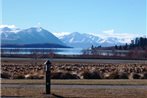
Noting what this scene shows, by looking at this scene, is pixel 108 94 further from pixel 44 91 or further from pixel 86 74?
pixel 86 74

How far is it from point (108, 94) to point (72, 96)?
4.72 feet

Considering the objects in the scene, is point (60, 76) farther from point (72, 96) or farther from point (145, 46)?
point (145, 46)

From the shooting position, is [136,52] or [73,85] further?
[136,52]

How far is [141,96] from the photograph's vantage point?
18062 mm

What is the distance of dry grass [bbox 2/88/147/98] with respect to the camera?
18.1m

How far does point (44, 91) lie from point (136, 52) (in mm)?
104741

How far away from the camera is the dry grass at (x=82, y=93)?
59.3 feet

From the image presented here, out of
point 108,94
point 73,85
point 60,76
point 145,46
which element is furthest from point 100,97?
point 145,46

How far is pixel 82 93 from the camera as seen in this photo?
18.8m

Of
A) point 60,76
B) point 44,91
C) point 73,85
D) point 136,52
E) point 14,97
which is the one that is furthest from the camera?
point 136,52

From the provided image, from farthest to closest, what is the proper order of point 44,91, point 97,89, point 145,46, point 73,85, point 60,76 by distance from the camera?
point 145,46, point 60,76, point 73,85, point 97,89, point 44,91

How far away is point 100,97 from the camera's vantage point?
17.7 meters

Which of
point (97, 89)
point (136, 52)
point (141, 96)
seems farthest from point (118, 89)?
point (136, 52)

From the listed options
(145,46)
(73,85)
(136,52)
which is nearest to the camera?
(73,85)
